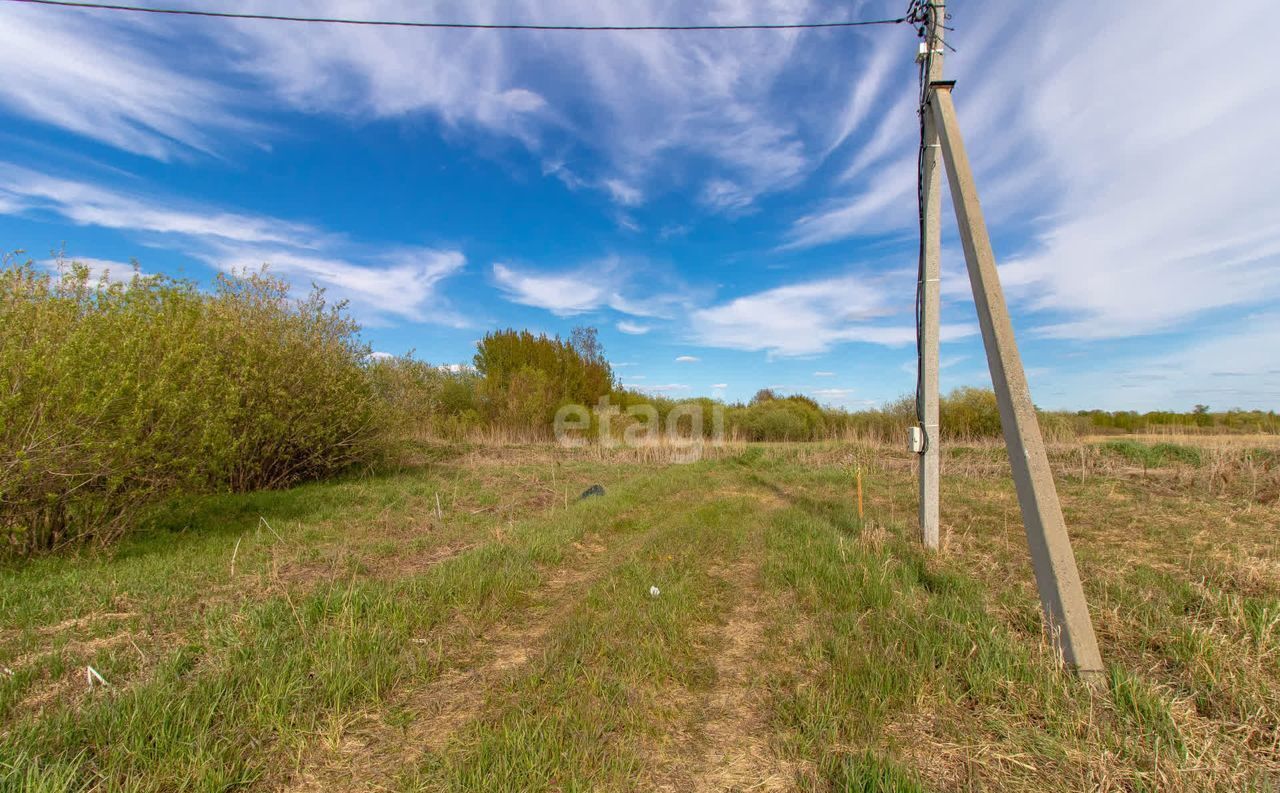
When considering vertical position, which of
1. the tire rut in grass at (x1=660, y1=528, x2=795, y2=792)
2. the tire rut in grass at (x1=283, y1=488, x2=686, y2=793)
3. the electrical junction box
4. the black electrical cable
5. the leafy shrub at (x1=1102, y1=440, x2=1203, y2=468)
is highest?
the black electrical cable

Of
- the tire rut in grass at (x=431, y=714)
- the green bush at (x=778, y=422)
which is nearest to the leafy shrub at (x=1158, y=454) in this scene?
the tire rut in grass at (x=431, y=714)

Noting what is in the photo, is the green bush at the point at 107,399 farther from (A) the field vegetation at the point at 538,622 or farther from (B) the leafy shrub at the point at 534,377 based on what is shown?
(B) the leafy shrub at the point at 534,377

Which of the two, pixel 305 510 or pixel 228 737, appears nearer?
pixel 228 737

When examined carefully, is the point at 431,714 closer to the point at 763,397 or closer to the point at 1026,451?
the point at 1026,451

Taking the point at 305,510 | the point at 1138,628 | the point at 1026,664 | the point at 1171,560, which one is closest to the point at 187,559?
the point at 305,510

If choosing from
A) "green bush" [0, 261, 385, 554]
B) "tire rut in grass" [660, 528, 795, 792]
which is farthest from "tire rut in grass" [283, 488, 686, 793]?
"green bush" [0, 261, 385, 554]

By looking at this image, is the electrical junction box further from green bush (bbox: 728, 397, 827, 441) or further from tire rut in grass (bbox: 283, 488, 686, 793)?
green bush (bbox: 728, 397, 827, 441)

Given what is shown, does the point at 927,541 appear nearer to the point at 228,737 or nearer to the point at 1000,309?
the point at 1000,309

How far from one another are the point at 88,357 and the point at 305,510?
12.9 ft

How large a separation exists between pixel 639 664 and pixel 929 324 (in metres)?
4.61

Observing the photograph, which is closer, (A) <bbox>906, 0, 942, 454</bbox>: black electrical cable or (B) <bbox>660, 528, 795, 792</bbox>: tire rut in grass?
(B) <bbox>660, 528, 795, 792</bbox>: tire rut in grass

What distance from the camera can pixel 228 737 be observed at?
2.40m

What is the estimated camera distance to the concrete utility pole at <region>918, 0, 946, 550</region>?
5453 mm

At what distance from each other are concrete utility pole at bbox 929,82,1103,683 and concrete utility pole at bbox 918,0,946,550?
188 cm
